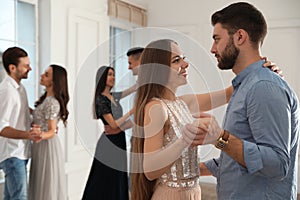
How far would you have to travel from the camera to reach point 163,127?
1529 mm

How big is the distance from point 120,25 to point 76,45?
3.34ft

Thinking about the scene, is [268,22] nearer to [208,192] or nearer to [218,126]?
[208,192]

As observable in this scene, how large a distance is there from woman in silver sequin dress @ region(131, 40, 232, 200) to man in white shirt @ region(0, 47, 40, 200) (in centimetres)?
162

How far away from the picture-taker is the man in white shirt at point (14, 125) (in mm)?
3000

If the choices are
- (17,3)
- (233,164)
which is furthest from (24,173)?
(233,164)

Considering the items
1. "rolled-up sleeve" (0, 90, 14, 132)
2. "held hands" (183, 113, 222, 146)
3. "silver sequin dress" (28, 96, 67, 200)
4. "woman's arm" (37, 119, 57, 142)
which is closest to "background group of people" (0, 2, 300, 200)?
"held hands" (183, 113, 222, 146)

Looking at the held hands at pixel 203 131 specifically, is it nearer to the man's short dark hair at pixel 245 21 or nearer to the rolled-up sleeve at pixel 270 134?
the rolled-up sleeve at pixel 270 134

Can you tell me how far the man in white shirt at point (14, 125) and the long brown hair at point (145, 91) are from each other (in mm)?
1594

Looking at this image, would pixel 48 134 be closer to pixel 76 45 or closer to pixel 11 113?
pixel 11 113

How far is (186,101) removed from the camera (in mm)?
1459

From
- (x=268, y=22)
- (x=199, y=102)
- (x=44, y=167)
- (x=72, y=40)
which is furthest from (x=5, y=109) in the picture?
(x=268, y=22)

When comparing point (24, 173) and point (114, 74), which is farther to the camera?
point (24, 173)

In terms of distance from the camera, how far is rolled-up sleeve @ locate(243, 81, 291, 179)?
124 centimetres

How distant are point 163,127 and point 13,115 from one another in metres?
1.86
